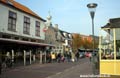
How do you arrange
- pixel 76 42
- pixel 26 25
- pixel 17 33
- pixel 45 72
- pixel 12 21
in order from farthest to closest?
pixel 76 42
pixel 26 25
pixel 17 33
pixel 12 21
pixel 45 72

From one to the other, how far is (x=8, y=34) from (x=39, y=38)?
11.7 m

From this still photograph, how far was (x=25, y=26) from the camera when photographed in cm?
3869

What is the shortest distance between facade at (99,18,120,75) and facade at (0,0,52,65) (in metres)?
12.4

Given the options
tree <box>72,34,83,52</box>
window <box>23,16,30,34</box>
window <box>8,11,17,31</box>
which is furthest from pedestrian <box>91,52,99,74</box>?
tree <box>72,34,83,52</box>

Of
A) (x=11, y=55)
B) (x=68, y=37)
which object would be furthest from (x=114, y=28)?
(x=68, y=37)

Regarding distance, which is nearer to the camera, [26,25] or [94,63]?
[94,63]

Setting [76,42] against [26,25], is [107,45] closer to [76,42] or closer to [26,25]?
[26,25]

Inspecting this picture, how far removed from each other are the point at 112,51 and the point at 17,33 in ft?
61.2

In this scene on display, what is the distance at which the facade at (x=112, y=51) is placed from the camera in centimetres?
1911

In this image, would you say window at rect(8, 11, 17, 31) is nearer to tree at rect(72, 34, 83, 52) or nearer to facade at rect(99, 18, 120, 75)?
facade at rect(99, 18, 120, 75)

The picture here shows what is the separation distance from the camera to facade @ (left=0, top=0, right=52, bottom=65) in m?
31.3

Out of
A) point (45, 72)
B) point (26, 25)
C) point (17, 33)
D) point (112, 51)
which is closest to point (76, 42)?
point (26, 25)

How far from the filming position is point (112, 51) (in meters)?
19.7

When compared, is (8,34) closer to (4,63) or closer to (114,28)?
(4,63)
